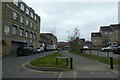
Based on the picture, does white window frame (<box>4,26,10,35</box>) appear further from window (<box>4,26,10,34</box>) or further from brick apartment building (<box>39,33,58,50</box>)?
brick apartment building (<box>39,33,58,50</box>)

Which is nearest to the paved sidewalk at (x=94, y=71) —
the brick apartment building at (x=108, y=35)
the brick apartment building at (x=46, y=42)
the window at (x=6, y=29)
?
the window at (x=6, y=29)

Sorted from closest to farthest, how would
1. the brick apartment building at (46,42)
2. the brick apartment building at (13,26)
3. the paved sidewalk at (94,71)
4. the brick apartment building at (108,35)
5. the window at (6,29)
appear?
the paved sidewalk at (94,71) < the window at (6,29) < the brick apartment building at (13,26) < the brick apartment building at (46,42) < the brick apartment building at (108,35)

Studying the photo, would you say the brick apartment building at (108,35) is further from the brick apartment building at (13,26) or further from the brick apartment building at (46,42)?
the brick apartment building at (13,26)

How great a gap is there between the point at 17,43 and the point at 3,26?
1005cm

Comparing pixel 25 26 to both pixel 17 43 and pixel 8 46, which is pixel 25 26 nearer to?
pixel 17 43

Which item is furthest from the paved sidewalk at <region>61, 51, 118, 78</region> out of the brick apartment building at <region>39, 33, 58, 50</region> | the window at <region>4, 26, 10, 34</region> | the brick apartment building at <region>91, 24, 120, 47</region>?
the brick apartment building at <region>91, 24, 120, 47</region>

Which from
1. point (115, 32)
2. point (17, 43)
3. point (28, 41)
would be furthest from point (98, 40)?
point (17, 43)

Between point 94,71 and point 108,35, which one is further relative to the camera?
point 108,35

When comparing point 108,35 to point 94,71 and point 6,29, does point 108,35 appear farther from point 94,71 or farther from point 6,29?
point 94,71

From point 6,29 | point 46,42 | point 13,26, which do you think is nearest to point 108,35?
point 46,42

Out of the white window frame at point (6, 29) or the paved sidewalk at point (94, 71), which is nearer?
the paved sidewalk at point (94, 71)

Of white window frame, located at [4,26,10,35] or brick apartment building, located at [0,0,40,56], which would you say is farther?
brick apartment building, located at [0,0,40,56]

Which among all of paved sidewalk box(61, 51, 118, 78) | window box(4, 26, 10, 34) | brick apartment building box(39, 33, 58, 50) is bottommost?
paved sidewalk box(61, 51, 118, 78)

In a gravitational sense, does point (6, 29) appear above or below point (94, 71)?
above
